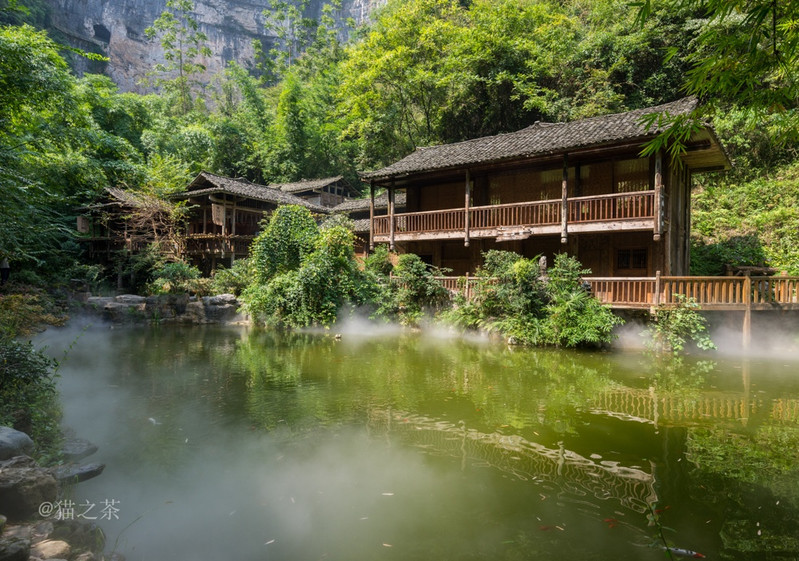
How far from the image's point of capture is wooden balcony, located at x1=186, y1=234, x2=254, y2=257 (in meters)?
23.8

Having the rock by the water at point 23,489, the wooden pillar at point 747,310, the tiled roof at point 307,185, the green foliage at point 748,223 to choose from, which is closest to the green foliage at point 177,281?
the tiled roof at point 307,185

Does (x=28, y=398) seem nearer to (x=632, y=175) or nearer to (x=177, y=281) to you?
(x=177, y=281)

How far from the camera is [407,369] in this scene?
9.31 m

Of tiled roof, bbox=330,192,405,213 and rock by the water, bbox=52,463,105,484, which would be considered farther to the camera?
tiled roof, bbox=330,192,405,213

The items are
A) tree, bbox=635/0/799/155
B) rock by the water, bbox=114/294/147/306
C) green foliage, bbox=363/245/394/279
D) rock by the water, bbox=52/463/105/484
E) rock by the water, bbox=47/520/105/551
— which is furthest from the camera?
green foliage, bbox=363/245/394/279

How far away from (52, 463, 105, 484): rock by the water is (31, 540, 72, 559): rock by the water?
55.8 inches

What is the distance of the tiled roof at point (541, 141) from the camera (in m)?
13.2

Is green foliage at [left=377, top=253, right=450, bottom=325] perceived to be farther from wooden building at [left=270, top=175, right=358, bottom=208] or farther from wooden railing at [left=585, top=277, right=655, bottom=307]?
wooden building at [left=270, top=175, right=358, bottom=208]

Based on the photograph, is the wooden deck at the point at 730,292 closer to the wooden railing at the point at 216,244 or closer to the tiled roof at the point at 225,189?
the wooden railing at the point at 216,244

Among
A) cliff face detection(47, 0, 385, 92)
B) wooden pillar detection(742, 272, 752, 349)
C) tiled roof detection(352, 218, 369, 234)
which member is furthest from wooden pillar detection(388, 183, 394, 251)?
cliff face detection(47, 0, 385, 92)

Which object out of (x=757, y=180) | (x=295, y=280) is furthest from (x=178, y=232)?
(x=757, y=180)

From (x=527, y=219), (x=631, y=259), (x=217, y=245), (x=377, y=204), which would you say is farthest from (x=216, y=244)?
(x=631, y=259)

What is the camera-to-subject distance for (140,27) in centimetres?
5209

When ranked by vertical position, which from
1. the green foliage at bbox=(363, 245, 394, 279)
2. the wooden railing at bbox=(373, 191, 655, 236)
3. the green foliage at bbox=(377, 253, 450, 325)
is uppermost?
the wooden railing at bbox=(373, 191, 655, 236)
